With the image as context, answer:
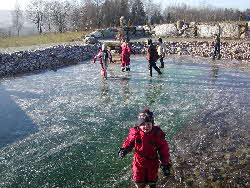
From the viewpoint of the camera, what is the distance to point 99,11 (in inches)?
1991

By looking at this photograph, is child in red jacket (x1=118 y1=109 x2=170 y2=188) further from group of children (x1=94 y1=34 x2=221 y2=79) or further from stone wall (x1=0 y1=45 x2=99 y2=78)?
stone wall (x1=0 y1=45 x2=99 y2=78)

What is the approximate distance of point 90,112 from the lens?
10.6 m

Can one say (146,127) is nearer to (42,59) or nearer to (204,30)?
(42,59)

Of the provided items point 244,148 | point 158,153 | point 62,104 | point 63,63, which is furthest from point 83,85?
point 158,153

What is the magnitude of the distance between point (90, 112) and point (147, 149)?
239 inches

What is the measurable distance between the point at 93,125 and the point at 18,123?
2.54m

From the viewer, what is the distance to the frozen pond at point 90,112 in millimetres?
6691

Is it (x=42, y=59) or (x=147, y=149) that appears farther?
(x=42, y=59)

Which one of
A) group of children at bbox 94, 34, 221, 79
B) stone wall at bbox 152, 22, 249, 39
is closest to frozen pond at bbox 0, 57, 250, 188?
group of children at bbox 94, 34, 221, 79

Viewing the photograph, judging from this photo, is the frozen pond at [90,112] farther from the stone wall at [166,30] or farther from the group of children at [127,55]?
the stone wall at [166,30]

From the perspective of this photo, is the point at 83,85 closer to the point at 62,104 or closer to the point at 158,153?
the point at 62,104

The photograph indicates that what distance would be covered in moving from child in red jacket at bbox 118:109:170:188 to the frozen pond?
144cm

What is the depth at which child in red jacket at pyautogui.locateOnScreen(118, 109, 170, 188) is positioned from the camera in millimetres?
4677

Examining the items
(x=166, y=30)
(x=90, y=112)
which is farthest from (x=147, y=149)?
(x=166, y=30)
